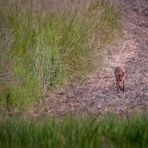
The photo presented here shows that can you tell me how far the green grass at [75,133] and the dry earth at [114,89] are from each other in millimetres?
1194

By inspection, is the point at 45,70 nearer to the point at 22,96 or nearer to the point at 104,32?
the point at 22,96

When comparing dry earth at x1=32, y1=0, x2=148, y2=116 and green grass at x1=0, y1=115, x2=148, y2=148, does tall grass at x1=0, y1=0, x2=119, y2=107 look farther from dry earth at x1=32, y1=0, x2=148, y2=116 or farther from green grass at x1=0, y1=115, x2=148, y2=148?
green grass at x1=0, y1=115, x2=148, y2=148

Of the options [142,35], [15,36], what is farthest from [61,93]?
[142,35]

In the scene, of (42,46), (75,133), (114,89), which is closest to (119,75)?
(114,89)

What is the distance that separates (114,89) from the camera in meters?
9.70

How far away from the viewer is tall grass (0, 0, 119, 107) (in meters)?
8.73

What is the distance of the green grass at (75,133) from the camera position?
19.1 feet

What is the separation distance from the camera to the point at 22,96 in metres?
8.62

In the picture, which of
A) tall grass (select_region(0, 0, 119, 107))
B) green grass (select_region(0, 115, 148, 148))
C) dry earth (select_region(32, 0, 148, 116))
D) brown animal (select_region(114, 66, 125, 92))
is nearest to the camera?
green grass (select_region(0, 115, 148, 148))

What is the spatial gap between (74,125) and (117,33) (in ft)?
20.9

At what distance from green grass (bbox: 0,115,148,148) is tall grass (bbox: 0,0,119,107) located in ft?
7.39

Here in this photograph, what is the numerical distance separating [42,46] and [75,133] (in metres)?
3.73

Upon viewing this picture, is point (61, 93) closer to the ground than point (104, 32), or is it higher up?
closer to the ground

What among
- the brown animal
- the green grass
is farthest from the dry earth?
the green grass
